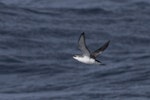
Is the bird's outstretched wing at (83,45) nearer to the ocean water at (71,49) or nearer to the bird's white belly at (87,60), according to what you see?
the bird's white belly at (87,60)

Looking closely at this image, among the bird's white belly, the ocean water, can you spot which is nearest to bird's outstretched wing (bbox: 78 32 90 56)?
the bird's white belly

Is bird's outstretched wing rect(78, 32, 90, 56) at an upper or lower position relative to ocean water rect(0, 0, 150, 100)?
lower

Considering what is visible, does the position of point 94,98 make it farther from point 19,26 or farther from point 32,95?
point 19,26

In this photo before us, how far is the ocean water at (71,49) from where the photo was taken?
42250 mm

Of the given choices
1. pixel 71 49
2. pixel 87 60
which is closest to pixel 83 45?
pixel 87 60

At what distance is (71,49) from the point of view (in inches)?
1934

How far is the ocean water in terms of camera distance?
42250mm

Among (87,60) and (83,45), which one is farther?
(87,60)

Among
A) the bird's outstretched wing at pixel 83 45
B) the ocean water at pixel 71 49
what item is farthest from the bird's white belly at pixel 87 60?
the ocean water at pixel 71 49

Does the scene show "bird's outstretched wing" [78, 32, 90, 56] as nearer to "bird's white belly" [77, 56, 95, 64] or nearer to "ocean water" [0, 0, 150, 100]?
"bird's white belly" [77, 56, 95, 64]

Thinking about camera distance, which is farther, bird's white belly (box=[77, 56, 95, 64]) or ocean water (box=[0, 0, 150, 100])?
ocean water (box=[0, 0, 150, 100])

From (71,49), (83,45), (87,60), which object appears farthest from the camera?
(71,49)

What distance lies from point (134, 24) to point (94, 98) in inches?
631

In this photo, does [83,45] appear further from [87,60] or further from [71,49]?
[71,49]
